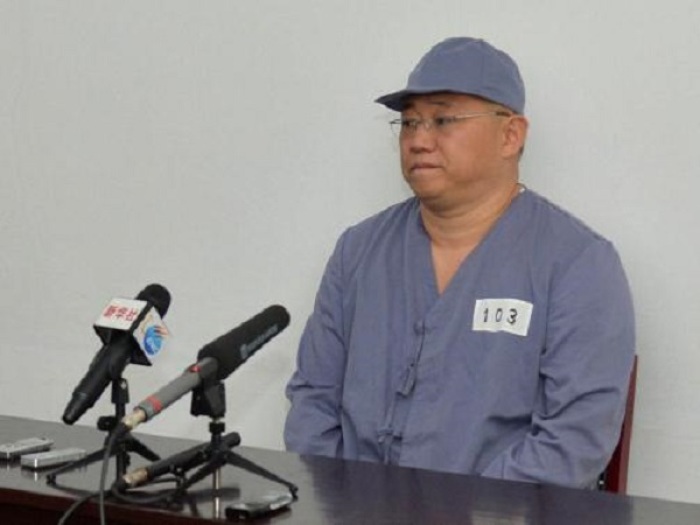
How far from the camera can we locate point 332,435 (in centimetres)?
266

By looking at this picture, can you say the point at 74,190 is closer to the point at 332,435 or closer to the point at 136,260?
the point at 136,260

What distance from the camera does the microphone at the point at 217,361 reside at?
168 cm

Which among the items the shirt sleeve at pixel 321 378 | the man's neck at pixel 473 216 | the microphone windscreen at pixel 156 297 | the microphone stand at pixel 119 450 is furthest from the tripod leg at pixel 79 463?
the man's neck at pixel 473 216

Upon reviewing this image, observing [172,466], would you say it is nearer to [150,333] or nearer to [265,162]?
[150,333]

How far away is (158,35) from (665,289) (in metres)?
1.33

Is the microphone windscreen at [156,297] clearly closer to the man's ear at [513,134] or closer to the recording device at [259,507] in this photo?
the recording device at [259,507]

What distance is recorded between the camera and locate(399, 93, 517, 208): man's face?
2.56 m

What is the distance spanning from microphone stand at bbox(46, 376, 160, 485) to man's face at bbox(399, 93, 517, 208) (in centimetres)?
81

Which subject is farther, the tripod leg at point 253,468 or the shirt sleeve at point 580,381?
the shirt sleeve at point 580,381

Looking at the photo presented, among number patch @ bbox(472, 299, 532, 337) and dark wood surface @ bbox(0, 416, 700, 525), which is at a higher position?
number patch @ bbox(472, 299, 532, 337)

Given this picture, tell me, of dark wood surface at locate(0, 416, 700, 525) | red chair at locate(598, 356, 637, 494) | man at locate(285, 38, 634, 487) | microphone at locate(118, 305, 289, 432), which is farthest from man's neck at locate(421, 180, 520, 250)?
microphone at locate(118, 305, 289, 432)

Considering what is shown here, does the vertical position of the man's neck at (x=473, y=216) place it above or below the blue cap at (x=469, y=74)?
below

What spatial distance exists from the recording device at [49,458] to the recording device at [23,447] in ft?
0.13

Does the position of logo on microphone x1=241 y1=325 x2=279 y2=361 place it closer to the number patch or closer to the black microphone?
the black microphone
